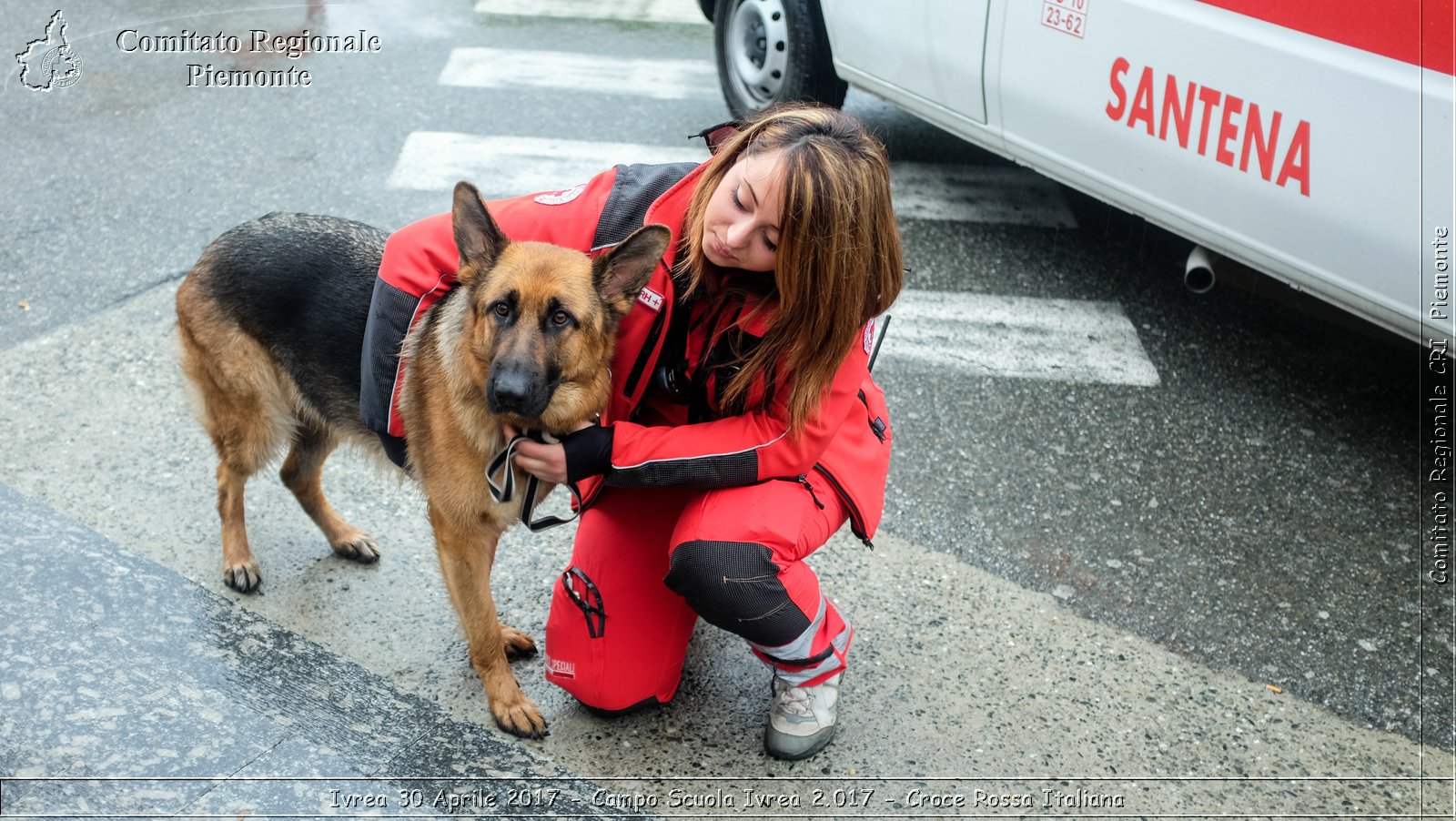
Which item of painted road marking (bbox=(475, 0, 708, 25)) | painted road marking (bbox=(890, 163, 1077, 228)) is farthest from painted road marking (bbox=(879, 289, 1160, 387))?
painted road marking (bbox=(475, 0, 708, 25))

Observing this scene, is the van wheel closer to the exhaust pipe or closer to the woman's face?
the exhaust pipe

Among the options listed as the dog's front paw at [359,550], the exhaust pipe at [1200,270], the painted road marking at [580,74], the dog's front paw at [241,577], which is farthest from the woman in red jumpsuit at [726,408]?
the painted road marking at [580,74]

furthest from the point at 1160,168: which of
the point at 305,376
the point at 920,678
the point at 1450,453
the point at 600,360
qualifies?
the point at 305,376

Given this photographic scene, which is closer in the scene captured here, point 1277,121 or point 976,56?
point 1277,121

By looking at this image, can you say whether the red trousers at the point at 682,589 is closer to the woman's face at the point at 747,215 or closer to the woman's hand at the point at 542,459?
the woman's hand at the point at 542,459

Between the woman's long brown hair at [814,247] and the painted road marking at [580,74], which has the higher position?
the woman's long brown hair at [814,247]

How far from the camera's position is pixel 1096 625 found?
336 centimetres

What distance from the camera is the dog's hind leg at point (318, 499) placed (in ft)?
11.1

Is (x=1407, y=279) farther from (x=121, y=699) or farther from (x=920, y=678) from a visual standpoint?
(x=121, y=699)

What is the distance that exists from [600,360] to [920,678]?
4.16ft

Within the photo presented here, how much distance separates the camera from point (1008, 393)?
14.3 feet

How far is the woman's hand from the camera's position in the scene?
2.62 m

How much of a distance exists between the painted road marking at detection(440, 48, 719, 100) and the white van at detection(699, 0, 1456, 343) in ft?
5.80

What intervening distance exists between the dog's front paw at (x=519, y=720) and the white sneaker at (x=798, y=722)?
57 centimetres
